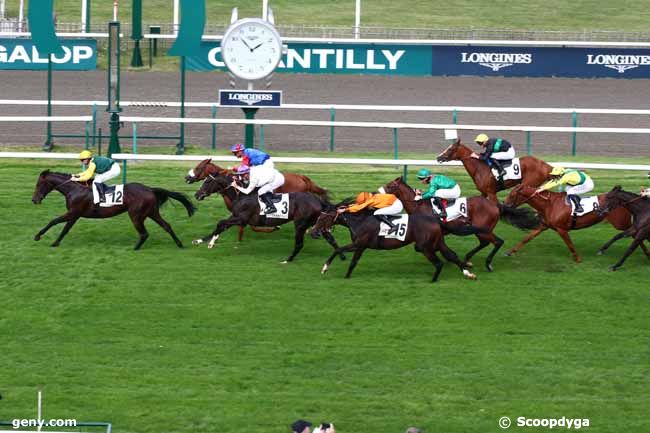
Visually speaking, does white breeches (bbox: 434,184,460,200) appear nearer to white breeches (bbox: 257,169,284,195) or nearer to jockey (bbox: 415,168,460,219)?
jockey (bbox: 415,168,460,219)

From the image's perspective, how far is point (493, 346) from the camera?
12961 mm

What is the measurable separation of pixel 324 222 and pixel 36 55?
17.0 meters

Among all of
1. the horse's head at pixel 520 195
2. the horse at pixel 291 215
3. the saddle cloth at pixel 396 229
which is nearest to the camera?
the saddle cloth at pixel 396 229

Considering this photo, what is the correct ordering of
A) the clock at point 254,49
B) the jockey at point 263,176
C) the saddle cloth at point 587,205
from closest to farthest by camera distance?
1. the saddle cloth at point 587,205
2. the jockey at point 263,176
3. the clock at point 254,49

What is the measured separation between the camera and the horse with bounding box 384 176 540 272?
15.6 m

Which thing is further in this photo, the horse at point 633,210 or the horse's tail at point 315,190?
the horse's tail at point 315,190

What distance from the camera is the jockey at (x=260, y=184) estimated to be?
1599cm

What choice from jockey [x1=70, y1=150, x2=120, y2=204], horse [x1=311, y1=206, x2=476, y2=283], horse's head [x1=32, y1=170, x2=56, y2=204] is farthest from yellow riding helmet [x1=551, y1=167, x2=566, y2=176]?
horse's head [x1=32, y1=170, x2=56, y2=204]

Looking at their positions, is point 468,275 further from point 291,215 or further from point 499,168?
point 499,168

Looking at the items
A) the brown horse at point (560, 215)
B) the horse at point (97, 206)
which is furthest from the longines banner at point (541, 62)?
the horse at point (97, 206)

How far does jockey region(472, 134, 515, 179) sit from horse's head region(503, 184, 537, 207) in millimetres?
1067

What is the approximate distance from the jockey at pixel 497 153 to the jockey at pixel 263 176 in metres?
2.79

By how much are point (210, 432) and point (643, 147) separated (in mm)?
15309

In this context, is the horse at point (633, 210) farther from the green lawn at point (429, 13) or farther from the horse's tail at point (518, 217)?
the green lawn at point (429, 13)
